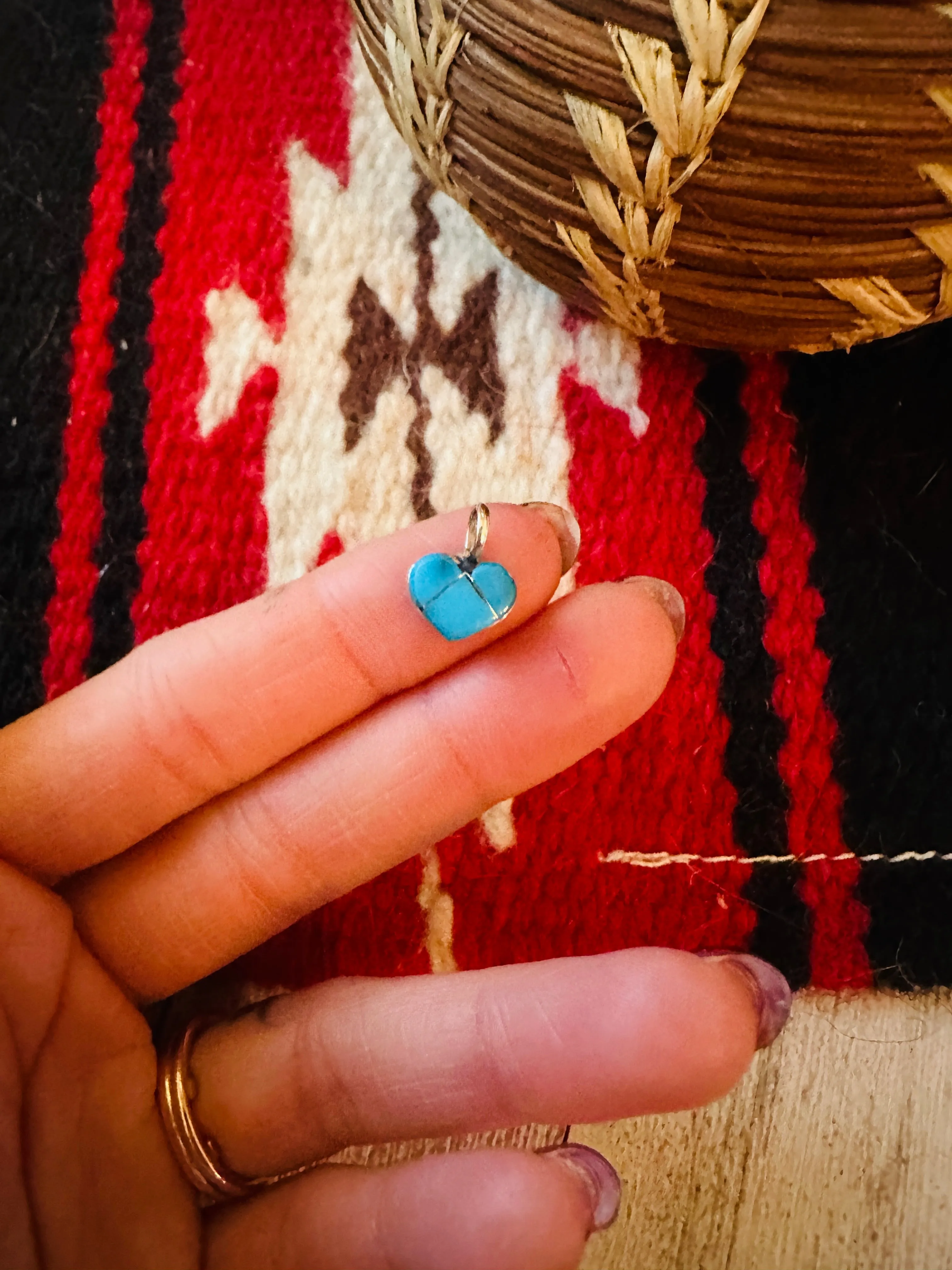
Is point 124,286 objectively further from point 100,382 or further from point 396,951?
point 396,951

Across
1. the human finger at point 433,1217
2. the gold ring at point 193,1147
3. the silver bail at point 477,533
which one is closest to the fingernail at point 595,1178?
the human finger at point 433,1217

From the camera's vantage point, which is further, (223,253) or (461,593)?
(223,253)

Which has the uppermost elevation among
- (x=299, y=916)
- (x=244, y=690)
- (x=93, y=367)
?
(x=93, y=367)

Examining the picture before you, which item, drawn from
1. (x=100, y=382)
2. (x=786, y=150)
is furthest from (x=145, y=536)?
(x=786, y=150)

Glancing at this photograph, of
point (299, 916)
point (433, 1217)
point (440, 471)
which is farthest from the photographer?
point (440, 471)

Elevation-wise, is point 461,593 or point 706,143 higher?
point 706,143

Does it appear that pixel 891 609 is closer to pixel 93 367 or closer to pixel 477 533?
pixel 477 533

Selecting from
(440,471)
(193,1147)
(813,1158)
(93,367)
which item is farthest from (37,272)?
(813,1158)

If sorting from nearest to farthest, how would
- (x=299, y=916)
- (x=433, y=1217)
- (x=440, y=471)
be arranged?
(x=433, y=1217) → (x=299, y=916) → (x=440, y=471)
